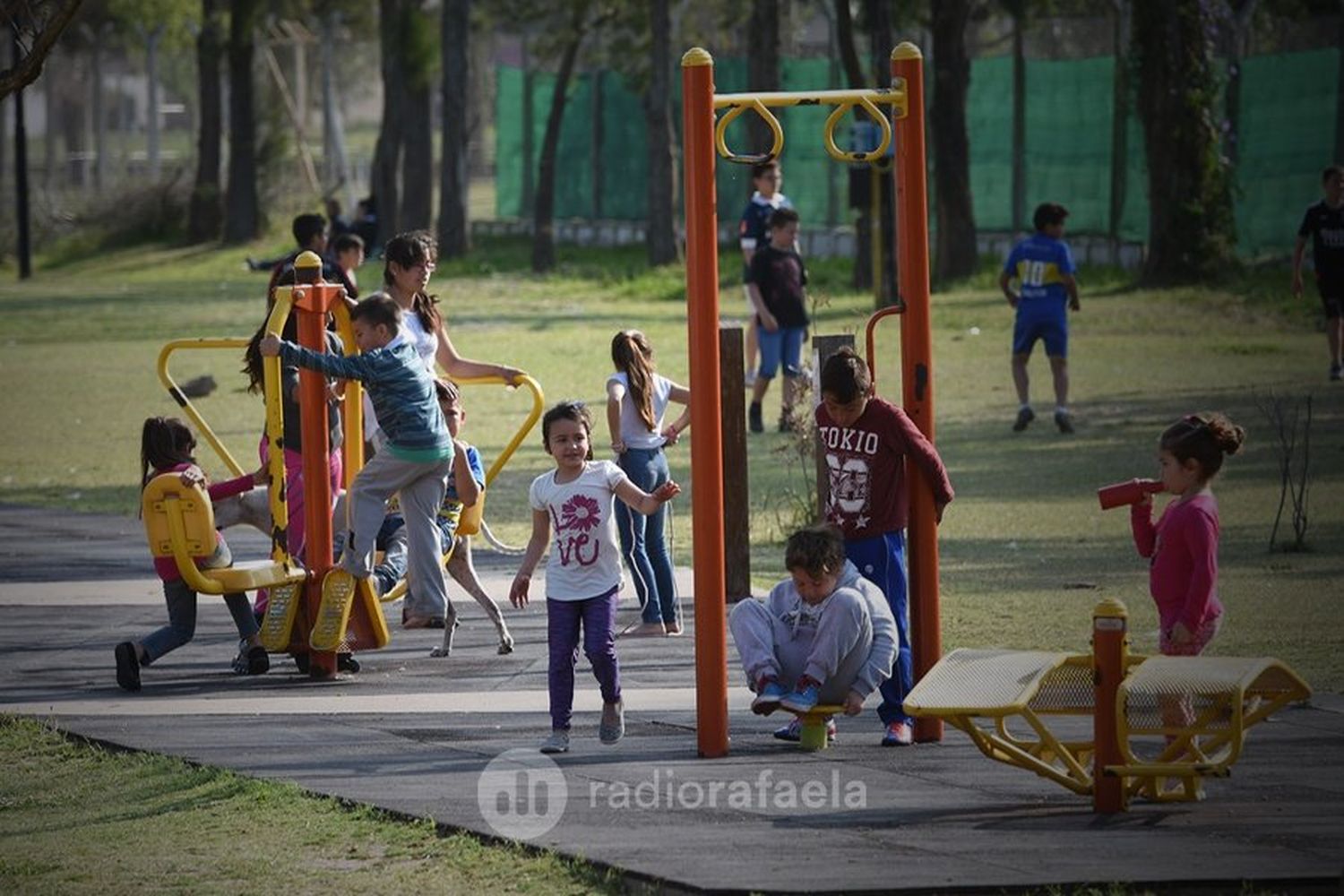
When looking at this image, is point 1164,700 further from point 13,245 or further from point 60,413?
point 13,245

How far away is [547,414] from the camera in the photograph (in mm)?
Answer: 8883

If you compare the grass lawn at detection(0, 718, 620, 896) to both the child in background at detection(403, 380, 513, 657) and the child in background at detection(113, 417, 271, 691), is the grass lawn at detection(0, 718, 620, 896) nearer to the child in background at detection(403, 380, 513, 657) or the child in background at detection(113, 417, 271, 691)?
the child in background at detection(113, 417, 271, 691)

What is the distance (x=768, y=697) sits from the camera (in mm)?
8297

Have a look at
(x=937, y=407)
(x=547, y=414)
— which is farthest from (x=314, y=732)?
(x=937, y=407)

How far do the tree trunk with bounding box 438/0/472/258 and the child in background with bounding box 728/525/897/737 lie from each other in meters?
33.1

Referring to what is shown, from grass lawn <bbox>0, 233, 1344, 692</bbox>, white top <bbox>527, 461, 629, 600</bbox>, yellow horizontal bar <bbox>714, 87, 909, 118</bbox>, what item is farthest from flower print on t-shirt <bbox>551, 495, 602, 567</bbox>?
yellow horizontal bar <bbox>714, 87, 909, 118</bbox>

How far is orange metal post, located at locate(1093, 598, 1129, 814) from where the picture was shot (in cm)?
732

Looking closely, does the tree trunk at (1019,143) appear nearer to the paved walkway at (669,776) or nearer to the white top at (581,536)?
the paved walkway at (669,776)

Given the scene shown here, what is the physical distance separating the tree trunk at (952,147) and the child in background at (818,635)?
26.0 metres

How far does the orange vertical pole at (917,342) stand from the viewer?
861cm

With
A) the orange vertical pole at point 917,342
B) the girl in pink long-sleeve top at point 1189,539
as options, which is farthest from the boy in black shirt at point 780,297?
the girl in pink long-sleeve top at point 1189,539

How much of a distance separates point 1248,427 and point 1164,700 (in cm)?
1133

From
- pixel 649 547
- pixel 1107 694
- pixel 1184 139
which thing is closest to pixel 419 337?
pixel 649 547

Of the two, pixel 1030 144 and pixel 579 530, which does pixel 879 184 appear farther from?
pixel 579 530
